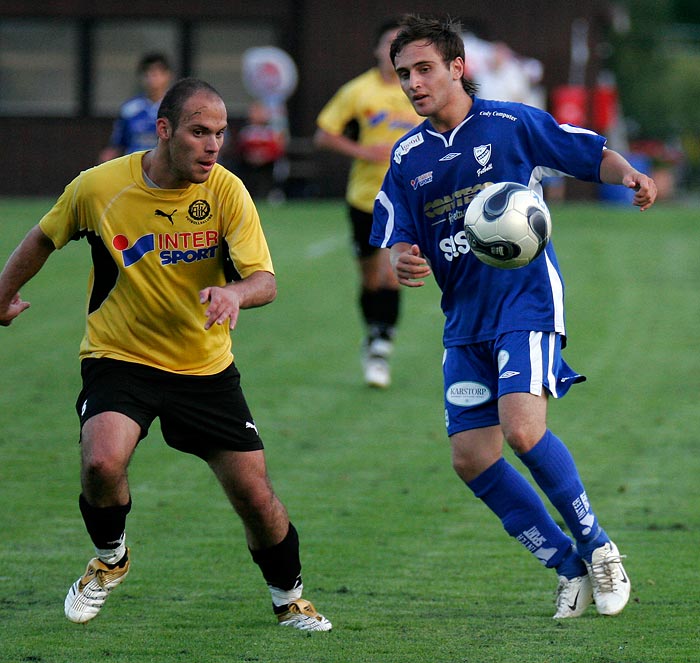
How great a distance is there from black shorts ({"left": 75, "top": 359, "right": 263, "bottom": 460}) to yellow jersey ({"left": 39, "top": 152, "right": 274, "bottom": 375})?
0.06 m

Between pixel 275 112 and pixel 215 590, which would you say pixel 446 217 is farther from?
pixel 275 112

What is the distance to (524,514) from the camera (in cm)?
524

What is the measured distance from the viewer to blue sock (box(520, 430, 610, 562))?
200 inches

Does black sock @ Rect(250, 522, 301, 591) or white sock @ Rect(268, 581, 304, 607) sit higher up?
black sock @ Rect(250, 522, 301, 591)

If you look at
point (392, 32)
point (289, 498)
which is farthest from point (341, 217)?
point (289, 498)

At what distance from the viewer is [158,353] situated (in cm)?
508

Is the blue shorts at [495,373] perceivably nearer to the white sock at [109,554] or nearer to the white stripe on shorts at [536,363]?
the white stripe on shorts at [536,363]

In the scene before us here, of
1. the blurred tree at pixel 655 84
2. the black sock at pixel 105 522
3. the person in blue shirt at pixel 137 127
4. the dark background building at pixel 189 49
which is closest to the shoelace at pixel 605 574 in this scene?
the black sock at pixel 105 522

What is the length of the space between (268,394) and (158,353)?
5.26 m

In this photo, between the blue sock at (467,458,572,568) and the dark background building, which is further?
the dark background building

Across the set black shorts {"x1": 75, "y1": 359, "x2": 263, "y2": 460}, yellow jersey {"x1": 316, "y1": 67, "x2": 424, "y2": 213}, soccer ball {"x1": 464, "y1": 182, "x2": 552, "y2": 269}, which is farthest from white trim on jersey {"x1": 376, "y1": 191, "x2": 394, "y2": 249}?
yellow jersey {"x1": 316, "y1": 67, "x2": 424, "y2": 213}

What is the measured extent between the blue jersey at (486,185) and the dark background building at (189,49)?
26.7 metres

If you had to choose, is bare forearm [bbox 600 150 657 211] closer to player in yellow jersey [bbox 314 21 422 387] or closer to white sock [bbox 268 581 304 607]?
white sock [bbox 268 581 304 607]

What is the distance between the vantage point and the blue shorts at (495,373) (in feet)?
16.7
